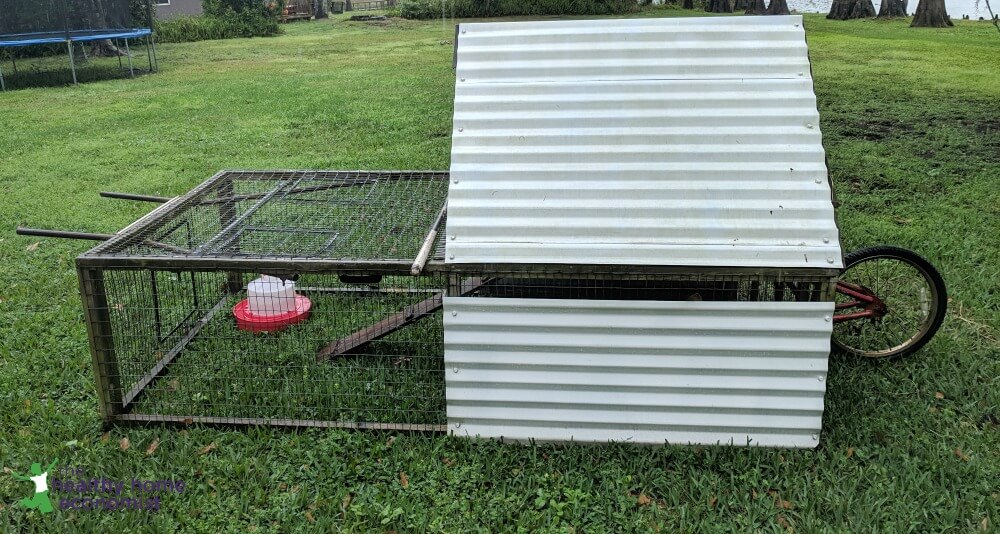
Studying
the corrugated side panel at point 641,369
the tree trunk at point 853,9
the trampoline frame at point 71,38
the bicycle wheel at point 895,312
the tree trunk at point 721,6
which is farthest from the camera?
the tree trunk at point 721,6

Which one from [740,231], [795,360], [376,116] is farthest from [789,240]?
[376,116]

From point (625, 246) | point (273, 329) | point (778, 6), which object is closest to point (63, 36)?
point (273, 329)

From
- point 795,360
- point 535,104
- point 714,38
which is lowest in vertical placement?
point 795,360

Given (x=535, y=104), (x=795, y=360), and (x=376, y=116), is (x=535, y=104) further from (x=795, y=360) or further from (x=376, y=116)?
(x=376, y=116)

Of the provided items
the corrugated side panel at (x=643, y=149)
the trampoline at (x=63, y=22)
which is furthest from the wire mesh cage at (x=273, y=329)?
the trampoline at (x=63, y=22)

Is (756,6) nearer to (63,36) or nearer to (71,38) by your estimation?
(71,38)

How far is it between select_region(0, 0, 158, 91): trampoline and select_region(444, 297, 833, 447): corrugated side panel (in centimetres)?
1412

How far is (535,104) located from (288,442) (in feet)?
5.96

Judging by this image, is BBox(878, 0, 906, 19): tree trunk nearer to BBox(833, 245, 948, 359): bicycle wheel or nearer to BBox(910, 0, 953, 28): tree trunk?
BBox(910, 0, 953, 28): tree trunk

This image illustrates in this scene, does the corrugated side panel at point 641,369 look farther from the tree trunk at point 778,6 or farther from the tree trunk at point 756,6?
the tree trunk at point 778,6

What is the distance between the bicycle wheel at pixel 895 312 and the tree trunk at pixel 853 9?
20051mm

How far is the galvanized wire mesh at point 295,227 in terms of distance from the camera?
3650 mm

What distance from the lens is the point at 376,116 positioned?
1072 centimetres
